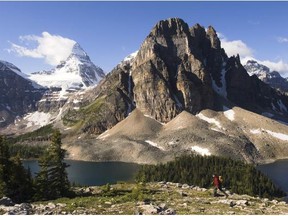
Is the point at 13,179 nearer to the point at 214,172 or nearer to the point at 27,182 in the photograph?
the point at 27,182

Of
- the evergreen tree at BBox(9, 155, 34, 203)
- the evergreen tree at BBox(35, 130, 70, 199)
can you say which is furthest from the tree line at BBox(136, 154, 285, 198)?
the evergreen tree at BBox(9, 155, 34, 203)

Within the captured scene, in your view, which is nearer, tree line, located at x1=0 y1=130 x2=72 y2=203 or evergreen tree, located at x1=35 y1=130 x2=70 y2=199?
tree line, located at x1=0 y1=130 x2=72 y2=203

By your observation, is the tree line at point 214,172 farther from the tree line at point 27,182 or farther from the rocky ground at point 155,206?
the rocky ground at point 155,206

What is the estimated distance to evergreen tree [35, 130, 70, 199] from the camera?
54656 millimetres

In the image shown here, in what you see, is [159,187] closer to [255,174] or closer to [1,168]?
[1,168]

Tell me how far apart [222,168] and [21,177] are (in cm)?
13045

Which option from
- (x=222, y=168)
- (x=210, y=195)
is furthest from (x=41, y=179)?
(x=222, y=168)

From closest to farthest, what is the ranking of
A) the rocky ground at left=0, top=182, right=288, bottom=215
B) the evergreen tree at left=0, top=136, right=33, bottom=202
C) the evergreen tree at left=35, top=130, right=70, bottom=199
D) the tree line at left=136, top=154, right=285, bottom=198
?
the rocky ground at left=0, top=182, right=288, bottom=215 < the evergreen tree at left=0, top=136, right=33, bottom=202 < the evergreen tree at left=35, top=130, right=70, bottom=199 < the tree line at left=136, top=154, right=285, bottom=198

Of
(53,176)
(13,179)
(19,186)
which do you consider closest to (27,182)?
(19,186)

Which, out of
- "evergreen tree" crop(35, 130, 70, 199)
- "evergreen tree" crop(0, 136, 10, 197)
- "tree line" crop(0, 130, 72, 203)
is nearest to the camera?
"evergreen tree" crop(0, 136, 10, 197)

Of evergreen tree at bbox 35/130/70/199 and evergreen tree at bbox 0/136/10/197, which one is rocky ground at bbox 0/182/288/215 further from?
evergreen tree at bbox 0/136/10/197

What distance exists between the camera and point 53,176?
5694cm

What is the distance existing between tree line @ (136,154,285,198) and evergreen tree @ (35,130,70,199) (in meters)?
83.6

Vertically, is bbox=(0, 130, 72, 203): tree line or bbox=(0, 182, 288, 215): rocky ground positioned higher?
bbox=(0, 130, 72, 203): tree line
